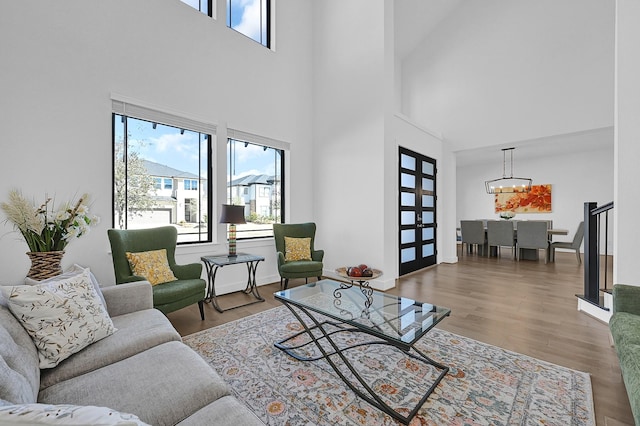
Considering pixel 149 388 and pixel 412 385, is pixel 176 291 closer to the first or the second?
pixel 149 388

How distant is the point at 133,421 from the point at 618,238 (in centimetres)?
352

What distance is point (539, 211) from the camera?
845 centimetres

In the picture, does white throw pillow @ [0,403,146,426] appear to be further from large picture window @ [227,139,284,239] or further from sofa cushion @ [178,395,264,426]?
large picture window @ [227,139,284,239]

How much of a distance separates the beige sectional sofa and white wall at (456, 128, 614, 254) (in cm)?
821

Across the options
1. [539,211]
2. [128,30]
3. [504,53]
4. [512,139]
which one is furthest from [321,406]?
[539,211]

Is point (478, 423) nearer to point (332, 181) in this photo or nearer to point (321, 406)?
→ point (321, 406)

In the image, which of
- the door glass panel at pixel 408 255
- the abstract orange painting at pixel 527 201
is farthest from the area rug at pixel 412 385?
the abstract orange painting at pixel 527 201

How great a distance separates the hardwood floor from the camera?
210 cm

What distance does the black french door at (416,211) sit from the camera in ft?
17.0

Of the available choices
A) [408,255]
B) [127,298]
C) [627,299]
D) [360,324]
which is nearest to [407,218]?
[408,255]

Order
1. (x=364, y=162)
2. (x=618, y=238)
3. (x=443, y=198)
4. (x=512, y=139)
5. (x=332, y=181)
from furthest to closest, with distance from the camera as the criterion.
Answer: (x=443, y=198) → (x=512, y=139) → (x=332, y=181) → (x=364, y=162) → (x=618, y=238)

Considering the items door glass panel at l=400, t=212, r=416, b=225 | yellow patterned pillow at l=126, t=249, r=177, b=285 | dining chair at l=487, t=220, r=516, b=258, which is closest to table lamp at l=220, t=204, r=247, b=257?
yellow patterned pillow at l=126, t=249, r=177, b=285

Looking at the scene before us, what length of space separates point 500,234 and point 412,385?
608cm

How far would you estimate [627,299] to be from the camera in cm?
194
